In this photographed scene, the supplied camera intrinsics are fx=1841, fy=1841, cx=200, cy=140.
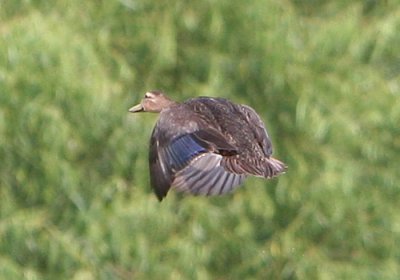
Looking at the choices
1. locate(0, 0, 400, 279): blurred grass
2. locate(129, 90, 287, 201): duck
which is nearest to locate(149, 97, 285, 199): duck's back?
locate(129, 90, 287, 201): duck

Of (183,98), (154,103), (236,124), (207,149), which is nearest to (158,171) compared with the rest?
(207,149)

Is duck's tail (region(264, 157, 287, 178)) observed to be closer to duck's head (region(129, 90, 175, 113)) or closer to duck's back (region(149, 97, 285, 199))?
duck's back (region(149, 97, 285, 199))

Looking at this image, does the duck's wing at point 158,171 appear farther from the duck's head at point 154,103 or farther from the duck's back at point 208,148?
the duck's head at point 154,103

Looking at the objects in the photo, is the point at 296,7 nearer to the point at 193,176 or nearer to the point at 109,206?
the point at 109,206

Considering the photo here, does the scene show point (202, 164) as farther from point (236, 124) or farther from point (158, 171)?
point (158, 171)

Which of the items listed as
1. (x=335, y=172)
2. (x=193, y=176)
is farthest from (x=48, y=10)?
(x=193, y=176)

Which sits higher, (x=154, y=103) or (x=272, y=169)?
(x=154, y=103)
